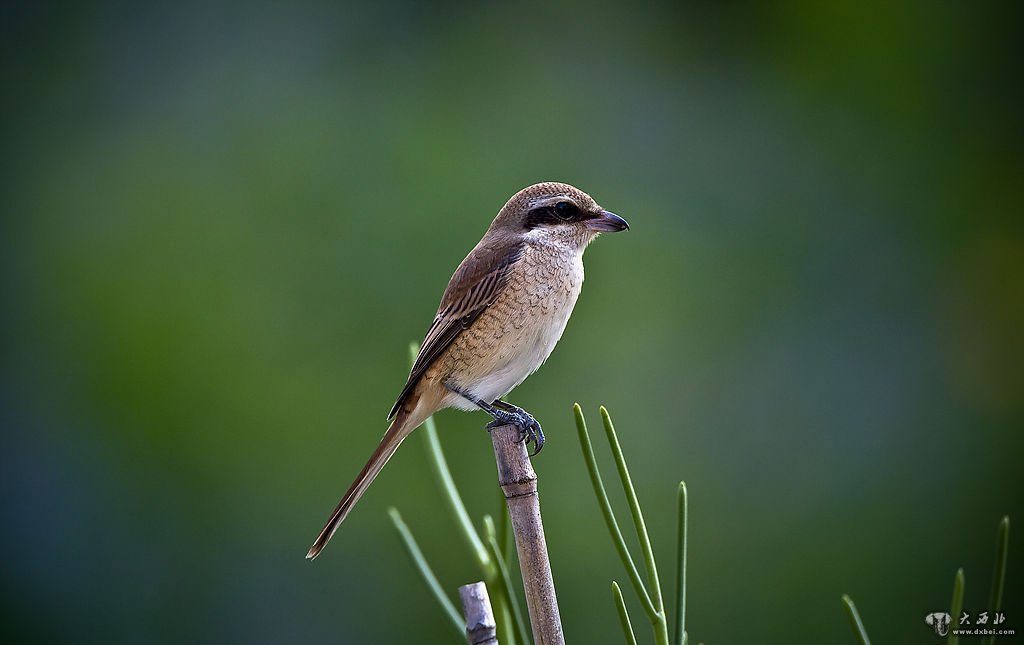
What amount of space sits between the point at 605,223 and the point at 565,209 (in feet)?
0.33

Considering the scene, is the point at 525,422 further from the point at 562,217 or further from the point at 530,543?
the point at 530,543

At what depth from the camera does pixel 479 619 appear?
1.02 m

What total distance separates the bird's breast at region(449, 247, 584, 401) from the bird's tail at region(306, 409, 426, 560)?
152 millimetres

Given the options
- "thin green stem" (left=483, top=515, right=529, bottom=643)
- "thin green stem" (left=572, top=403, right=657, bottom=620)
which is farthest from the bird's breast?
"thin green stem" (left=572, top=403, right=657, bottom=620)

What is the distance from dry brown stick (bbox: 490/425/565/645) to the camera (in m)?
1.01

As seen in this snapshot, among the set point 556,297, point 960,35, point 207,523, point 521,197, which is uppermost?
point 960,35

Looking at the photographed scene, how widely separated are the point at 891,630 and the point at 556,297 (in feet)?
6.48

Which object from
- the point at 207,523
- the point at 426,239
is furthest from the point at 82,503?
the point at 426,239

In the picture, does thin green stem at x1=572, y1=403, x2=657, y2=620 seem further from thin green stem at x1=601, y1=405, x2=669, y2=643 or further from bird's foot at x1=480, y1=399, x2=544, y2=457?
bird's foot at x1=480, y1=399, x2=544, y2=457

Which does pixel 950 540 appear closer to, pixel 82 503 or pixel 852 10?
pixel 852 10

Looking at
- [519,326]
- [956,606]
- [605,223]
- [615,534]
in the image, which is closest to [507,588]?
[615,534]

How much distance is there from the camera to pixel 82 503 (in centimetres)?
355

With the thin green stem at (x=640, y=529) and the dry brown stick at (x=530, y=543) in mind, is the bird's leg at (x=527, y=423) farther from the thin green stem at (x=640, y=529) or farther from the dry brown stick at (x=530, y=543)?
the thin green stem at (x=640, y=529)

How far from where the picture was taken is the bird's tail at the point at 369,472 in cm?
162
